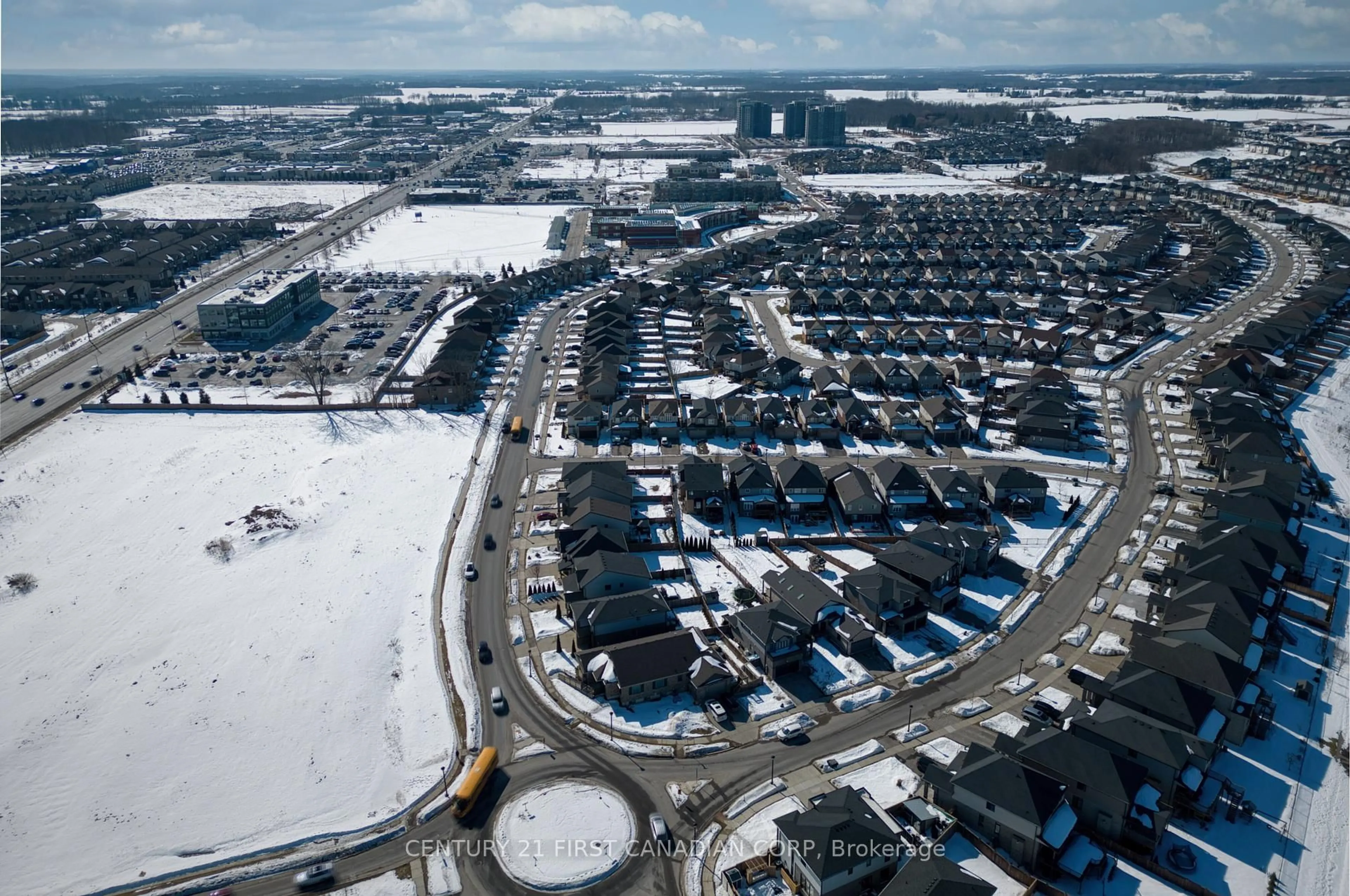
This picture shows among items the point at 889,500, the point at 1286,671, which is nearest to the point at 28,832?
the point at 889,500

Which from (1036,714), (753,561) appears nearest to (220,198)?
(753,561)

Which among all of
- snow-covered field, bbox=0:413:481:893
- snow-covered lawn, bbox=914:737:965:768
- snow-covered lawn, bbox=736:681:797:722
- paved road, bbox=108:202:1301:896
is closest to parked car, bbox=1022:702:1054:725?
paved road, bbox=108:202:1301:896

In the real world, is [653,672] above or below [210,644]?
above

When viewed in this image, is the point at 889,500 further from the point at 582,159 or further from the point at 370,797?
the point at 582,159

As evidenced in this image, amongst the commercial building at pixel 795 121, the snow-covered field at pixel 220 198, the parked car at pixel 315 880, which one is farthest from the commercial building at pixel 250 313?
the commercial building at pixel 795 121

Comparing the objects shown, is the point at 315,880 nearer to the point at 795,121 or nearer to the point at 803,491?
the point at 803,491

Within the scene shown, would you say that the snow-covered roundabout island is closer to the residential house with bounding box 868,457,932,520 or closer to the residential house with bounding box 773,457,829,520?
the residential house with bounding box 773,457,829,520
